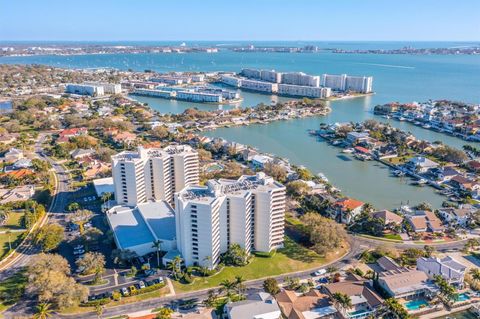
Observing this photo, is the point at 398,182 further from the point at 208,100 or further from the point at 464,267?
the point at 208,100

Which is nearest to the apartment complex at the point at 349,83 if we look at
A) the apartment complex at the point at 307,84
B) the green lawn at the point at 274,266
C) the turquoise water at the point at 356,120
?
the apartment complex at the point at 307,84

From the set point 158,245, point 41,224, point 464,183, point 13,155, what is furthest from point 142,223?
point 464,183

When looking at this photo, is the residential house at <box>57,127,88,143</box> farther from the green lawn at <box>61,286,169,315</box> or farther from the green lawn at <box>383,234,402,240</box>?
the green lawn at <box>383,234,402,240</box>

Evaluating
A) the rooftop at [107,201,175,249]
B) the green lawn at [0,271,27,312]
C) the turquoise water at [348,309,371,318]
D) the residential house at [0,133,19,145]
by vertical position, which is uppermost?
the residential house at [0,133,19,145]

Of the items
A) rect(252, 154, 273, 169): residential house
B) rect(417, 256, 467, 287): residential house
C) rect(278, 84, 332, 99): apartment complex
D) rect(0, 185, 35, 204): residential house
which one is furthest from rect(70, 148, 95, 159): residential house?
rect(278, 84, 332, 99): apartment complex

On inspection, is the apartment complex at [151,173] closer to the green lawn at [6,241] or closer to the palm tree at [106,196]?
the palm tree at [106,196]

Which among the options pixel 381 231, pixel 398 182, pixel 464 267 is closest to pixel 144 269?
pixel 381 231
